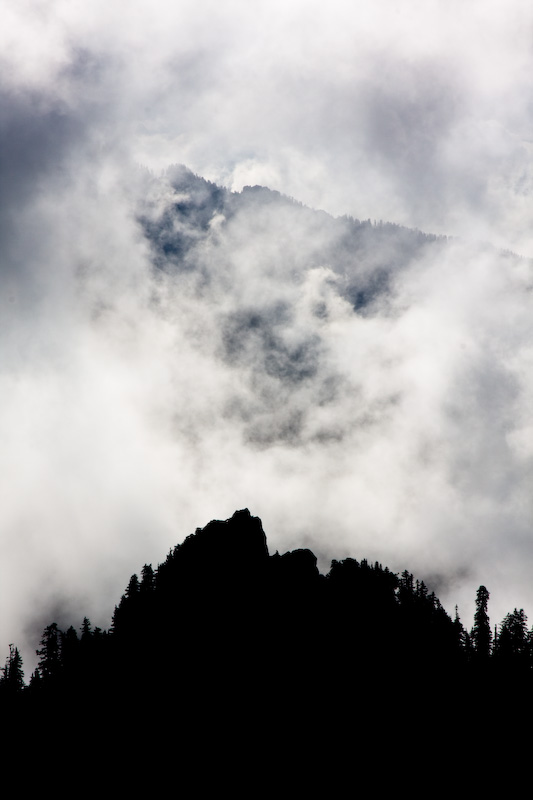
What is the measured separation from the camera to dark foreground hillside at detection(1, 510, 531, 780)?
6662cm

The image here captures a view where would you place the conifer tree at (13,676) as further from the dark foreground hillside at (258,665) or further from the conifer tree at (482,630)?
the conifer tree at (482,630)

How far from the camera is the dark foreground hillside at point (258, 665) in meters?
66.6

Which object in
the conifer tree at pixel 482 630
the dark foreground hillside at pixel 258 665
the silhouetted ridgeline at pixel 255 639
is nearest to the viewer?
the dark foreground hillside at pixel 258 665

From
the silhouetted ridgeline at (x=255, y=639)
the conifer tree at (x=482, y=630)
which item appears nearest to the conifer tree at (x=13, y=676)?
the silhouetted ridgeline at (x=255, y=639)

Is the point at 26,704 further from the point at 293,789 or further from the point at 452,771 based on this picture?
the point at 452,771

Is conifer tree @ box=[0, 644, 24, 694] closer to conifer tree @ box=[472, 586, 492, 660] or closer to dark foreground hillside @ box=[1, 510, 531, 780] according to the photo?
dark foreground hillside @ box=[1, 510, 531, 780]

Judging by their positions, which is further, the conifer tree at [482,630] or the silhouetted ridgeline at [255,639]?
the conifer tree at [482,630]

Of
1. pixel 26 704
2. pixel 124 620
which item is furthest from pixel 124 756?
pixel 124 620

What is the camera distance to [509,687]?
75750 millimetres

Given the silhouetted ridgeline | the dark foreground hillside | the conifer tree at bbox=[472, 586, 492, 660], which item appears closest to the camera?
the dark foreground hillside

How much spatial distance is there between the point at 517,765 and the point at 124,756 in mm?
43122

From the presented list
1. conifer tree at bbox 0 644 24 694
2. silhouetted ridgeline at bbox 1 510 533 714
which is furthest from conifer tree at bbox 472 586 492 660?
conifer tree at bbox 0 644 24 694

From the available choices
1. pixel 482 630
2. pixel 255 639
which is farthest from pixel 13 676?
pixel 482 630

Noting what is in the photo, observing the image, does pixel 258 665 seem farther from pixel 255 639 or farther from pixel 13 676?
pixel 13 676
